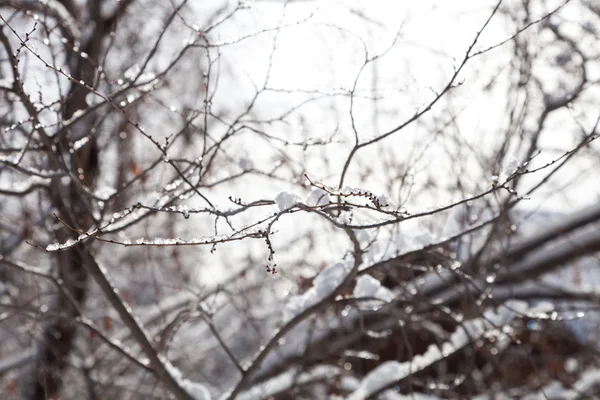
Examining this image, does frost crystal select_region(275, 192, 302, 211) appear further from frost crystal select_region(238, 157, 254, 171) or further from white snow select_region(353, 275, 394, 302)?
frost crystal select_region(238, 157, 254, 171)

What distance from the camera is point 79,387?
6.82m

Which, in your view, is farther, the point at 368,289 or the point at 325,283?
the point at 368,289

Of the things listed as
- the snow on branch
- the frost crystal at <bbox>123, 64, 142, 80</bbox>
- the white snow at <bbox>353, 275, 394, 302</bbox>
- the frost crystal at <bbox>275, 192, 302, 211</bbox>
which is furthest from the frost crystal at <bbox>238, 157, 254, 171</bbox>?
the snow on branch

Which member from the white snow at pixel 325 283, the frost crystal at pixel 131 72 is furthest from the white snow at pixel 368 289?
the frost crystal at pixel 131 72

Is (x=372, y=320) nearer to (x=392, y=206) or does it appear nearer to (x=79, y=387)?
(x=392, y=206)

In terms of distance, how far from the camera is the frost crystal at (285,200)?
1681 millimetres

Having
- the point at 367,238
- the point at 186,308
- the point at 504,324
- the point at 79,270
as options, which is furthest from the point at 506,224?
the point at 79,270

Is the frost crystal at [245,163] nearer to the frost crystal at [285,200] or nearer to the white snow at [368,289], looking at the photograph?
the white snow at [368,289]

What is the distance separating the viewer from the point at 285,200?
1.71 m

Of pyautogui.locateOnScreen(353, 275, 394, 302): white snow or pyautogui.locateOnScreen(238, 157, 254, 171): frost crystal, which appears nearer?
pyautogui.locateOnScreen(353, 275, 394, 302): white snow

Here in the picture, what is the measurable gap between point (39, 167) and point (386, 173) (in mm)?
2242

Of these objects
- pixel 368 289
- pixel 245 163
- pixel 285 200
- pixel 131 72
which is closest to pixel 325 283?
pixel 368 289

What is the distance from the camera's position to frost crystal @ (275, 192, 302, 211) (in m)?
1.68

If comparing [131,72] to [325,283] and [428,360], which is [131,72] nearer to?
[325,283]
